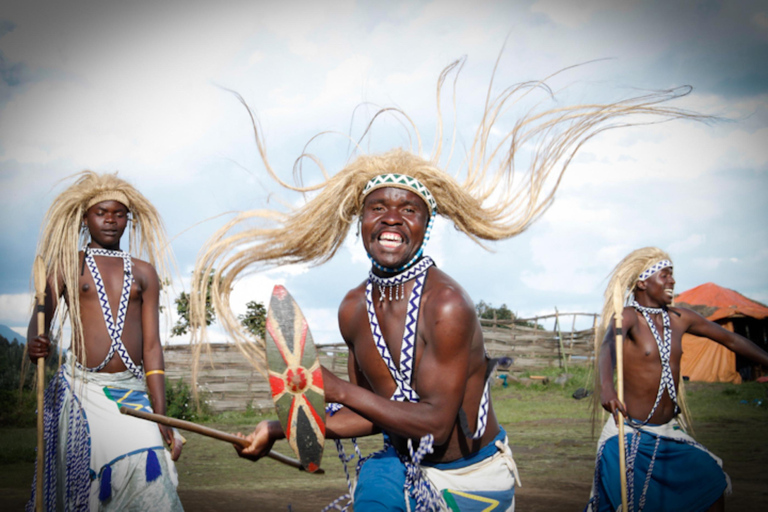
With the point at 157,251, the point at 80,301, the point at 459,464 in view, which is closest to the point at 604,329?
the point at 459,464

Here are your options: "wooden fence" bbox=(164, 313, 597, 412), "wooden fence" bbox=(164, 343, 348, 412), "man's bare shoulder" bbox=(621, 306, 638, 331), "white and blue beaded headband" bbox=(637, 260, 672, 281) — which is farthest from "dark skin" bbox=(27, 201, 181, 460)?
"wooden fence" bbox=(164, 343, 348, 412)

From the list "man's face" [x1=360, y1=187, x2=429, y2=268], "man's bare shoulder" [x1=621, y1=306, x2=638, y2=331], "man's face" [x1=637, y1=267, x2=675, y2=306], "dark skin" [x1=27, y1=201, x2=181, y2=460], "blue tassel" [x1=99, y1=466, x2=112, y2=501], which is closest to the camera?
"man's face" [x1=360, y1=187, x2=429, y2=268]

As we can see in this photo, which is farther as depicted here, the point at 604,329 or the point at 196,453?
the point at 196,453

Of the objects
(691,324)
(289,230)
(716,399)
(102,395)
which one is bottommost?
(716,399)

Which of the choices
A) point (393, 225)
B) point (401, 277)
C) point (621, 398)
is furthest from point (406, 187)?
point (621, 398)

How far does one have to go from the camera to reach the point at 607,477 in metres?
4.73

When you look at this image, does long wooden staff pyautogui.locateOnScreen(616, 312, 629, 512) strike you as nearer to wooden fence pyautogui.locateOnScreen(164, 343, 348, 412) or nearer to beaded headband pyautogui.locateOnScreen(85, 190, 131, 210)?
beaded headband pyautogui.locateOnScreen(85, 190, 131, 210)

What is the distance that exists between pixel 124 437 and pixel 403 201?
2.42m

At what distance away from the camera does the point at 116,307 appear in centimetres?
421

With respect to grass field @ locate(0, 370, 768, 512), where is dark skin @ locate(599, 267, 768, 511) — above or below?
above

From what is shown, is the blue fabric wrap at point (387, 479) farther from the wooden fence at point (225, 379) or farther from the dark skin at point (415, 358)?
the wooden fence at point (225, 379)

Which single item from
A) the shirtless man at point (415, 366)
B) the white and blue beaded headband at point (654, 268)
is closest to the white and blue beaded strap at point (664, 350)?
the white and blue beaded headband at point (654, 268)

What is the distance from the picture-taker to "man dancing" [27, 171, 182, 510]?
386 centimetres

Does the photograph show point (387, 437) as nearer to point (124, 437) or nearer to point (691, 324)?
point (124, 437)
